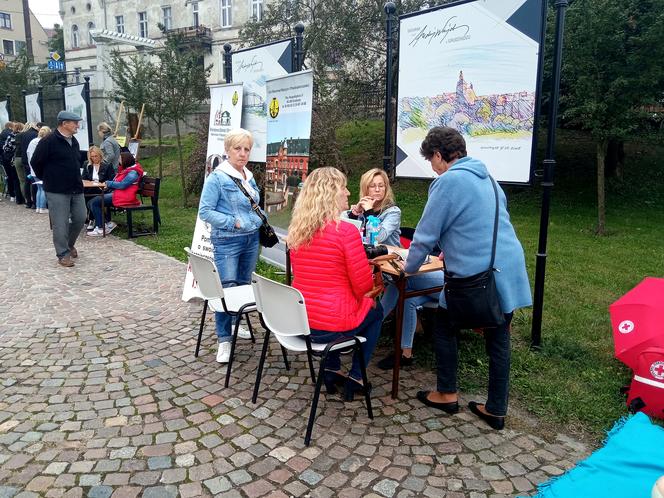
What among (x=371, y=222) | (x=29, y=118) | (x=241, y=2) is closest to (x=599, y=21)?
(x=371, y=222)

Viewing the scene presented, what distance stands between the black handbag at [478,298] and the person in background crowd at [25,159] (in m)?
10.8

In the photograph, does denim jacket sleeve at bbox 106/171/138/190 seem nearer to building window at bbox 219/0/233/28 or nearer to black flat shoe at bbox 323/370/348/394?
black flat shoe at bbox 323/370/348/394

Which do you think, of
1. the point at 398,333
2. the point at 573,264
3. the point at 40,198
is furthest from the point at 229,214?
the point at 40,198

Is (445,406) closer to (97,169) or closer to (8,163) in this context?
(97,169)

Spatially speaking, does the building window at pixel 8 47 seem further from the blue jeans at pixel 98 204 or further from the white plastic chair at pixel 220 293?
the white plastic chair at pixel 220 293

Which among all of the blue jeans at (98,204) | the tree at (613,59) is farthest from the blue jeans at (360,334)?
the tree at (613,59)

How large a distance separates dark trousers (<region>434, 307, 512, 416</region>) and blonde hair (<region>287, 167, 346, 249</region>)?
3.04 ft

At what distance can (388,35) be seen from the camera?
188 inches

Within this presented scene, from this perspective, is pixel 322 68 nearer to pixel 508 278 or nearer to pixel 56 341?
pixel 56 341

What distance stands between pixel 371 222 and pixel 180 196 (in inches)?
426

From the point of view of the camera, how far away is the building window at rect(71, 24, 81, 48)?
44.1m

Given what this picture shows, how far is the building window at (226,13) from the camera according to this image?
35.9m

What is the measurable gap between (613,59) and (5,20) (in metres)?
63.9

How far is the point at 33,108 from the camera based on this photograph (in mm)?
16141
